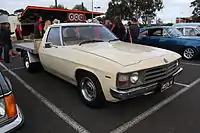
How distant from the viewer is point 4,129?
6.91ft

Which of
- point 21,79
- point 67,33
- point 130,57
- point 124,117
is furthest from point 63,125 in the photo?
point 21,79

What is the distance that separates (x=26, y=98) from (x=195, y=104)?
353cm

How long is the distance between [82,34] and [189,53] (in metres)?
5.68

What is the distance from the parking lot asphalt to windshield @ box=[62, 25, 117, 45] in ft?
3.95

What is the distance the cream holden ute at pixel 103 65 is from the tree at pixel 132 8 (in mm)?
46958

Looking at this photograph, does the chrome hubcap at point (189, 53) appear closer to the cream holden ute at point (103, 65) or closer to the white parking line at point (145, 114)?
the white parking line at point (145, 114)

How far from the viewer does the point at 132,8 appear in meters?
51.0

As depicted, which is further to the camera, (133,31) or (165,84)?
(133,31)

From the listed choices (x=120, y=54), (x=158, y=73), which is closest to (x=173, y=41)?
(x=158, y=73)

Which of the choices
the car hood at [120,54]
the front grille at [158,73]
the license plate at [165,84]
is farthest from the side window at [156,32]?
the license plate at [165,84]

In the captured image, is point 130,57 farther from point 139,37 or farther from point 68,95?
point 139,37

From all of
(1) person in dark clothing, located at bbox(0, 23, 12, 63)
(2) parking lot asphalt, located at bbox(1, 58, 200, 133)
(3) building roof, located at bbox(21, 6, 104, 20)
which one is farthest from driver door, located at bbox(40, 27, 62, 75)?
(3) building roof, located at bbox(21, 6, 104, 20)

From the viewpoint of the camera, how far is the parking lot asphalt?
318 cm

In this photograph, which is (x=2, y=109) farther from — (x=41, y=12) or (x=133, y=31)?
(x=41, y=12)
